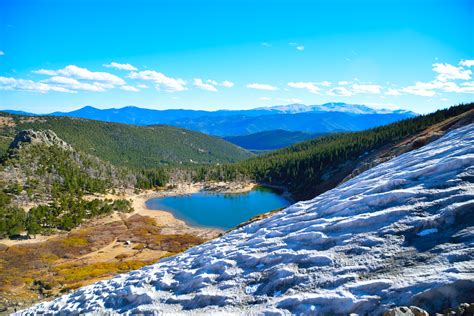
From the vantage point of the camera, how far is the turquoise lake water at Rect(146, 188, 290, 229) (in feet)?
351

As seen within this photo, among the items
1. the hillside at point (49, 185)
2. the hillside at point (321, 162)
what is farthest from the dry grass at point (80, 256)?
the hillside at point (321, 162)

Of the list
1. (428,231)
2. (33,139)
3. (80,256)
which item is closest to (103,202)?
(80,256)

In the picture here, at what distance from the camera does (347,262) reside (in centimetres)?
1377

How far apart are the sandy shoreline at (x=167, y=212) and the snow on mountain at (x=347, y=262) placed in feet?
215

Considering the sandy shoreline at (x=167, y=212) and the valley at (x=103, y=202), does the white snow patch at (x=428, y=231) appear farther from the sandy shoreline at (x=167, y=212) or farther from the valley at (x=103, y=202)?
the sandy shoreline at (x=167, y=212)

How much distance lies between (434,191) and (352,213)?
173 inches

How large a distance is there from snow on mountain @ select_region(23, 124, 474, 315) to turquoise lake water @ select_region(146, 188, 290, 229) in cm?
7841

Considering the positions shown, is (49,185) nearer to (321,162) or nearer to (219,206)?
(219,206)

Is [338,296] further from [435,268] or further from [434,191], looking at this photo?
[434,191]

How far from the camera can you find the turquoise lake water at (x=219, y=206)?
351ft

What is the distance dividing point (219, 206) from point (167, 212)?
69.8 ft

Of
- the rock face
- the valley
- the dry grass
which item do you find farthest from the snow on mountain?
the rock face

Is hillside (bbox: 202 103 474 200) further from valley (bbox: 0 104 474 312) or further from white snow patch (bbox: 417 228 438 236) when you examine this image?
white snow patch (bbox: 417 228 438 236)

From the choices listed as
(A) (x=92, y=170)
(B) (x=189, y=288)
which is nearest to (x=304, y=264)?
(B) (x=189, y=288)
